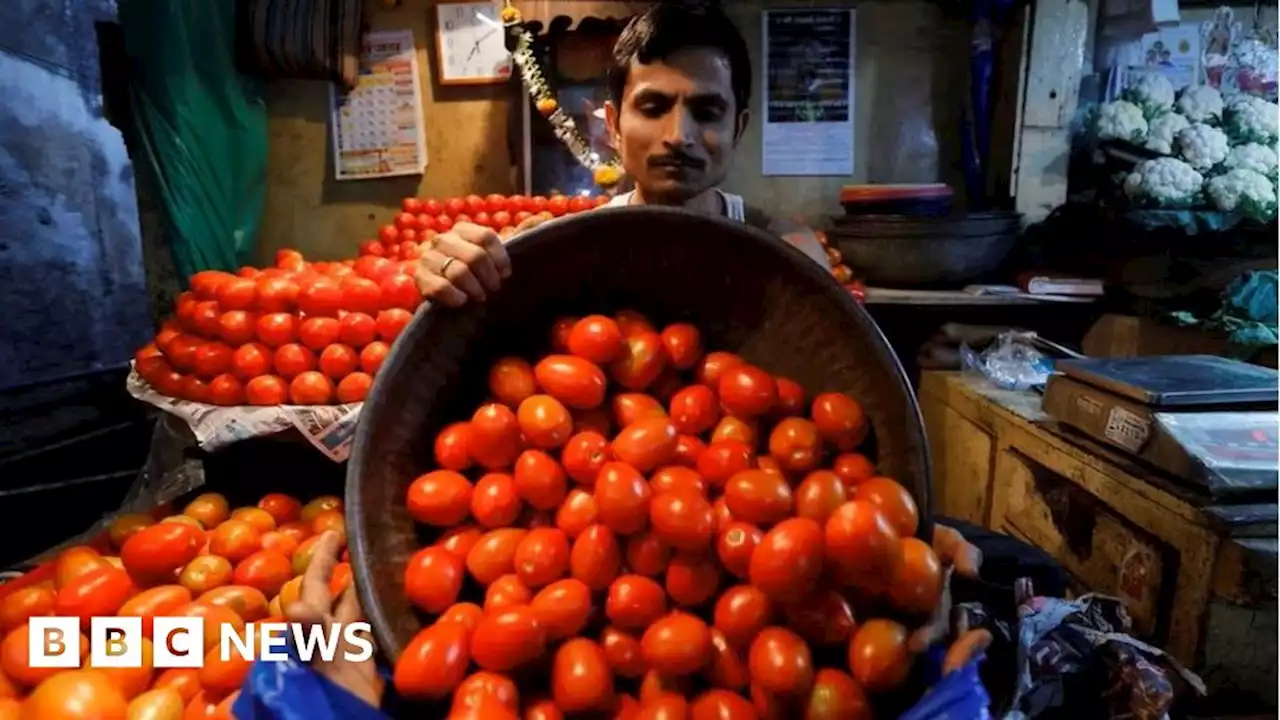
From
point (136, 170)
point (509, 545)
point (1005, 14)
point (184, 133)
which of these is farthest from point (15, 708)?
point (1005, 14)

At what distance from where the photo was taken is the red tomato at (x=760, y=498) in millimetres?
870

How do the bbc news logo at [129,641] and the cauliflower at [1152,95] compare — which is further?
the cauliflower at [1152,95]

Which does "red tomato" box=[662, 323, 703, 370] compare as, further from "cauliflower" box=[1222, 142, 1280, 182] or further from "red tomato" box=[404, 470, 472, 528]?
"cauliflower" box=[1222, 142, 1280, 182]

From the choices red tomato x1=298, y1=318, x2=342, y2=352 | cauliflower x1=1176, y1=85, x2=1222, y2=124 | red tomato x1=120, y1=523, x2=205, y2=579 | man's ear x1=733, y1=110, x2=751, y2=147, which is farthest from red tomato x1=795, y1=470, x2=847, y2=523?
cauliflower x1=1176, y1=85, x2=1222, y2=124

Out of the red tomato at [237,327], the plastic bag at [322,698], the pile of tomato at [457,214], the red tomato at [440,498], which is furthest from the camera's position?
the pile of tomato at [457,214]

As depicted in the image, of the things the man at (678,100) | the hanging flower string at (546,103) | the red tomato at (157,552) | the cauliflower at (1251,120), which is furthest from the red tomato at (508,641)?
the cauliflower at (1251,120)

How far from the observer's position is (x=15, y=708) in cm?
108

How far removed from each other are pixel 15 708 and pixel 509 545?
830mm

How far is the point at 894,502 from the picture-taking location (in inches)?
33.8

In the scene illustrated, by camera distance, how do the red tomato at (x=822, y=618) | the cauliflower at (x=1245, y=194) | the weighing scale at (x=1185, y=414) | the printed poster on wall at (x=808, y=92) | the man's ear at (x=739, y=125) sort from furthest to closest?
1. the printed poster on wall at (x=808, y=92)
2. the cauliflower at (x=1245, y=194)
3. the man's ear at (x=739, y=125)
4. the weighing scale at (x=1185, y=414)
5. the red tomato at (x=822, y=618)

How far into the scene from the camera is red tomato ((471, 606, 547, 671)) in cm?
82

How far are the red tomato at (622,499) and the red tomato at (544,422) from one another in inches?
4.2

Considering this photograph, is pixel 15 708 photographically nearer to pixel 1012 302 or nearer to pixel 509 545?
pixel 509 545

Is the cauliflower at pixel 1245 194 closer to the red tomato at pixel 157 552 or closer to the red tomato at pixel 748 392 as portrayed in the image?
the red tomato at pixel 748 392
